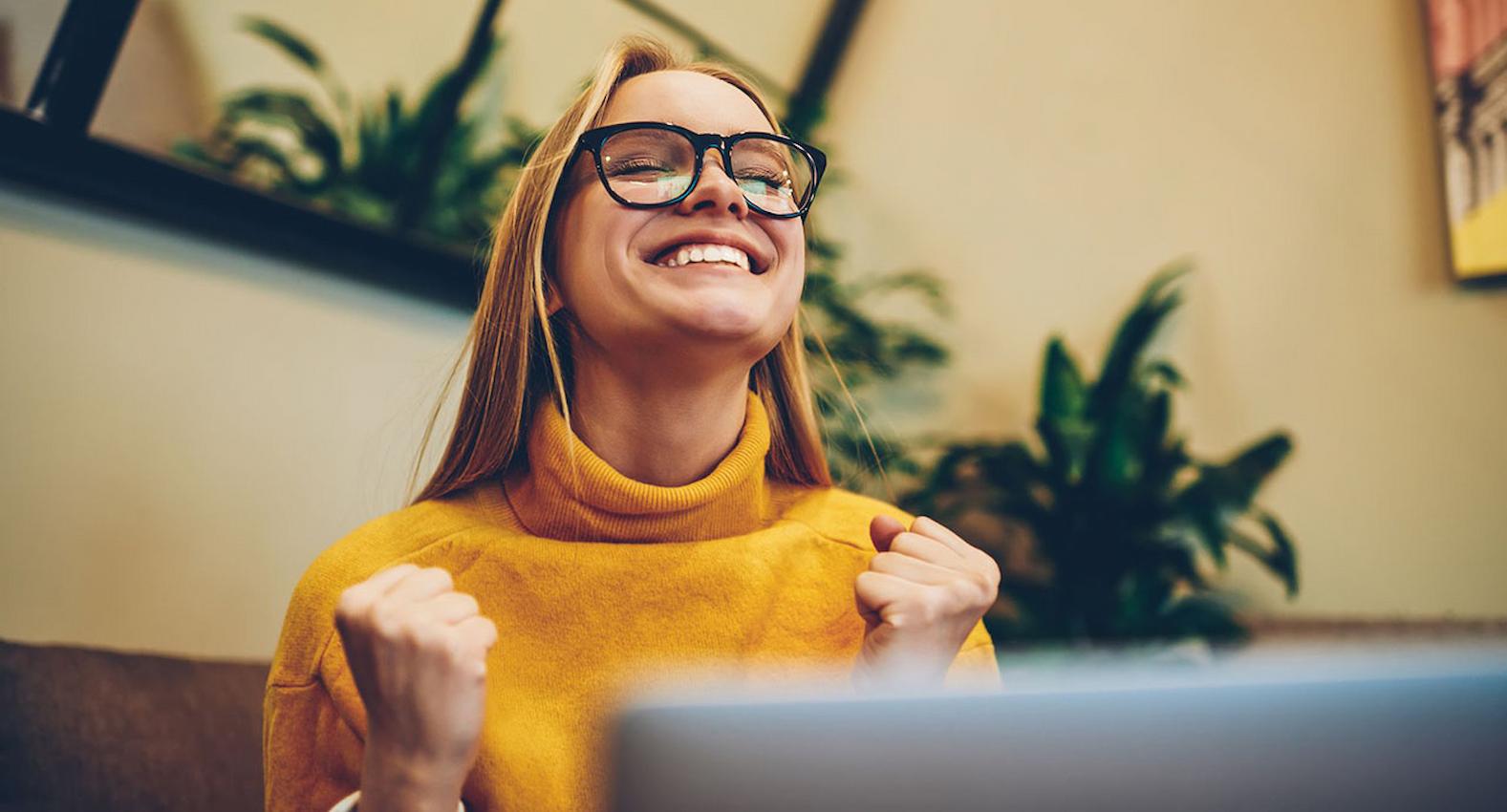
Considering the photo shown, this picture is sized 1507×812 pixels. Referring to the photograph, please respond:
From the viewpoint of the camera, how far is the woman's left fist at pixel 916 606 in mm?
626

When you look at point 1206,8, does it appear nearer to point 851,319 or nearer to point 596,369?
point 851,319

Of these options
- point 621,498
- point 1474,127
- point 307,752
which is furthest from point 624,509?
point 1474,127

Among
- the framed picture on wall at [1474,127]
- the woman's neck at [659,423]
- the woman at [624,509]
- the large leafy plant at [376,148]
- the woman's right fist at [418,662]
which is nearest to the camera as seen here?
the woman's right fist at [418,662]

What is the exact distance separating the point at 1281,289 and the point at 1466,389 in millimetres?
411

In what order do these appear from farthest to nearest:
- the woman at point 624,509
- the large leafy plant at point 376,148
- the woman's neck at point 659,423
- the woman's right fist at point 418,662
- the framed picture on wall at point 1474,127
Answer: the framed picture on wall at point 1474,127, the large leafy plant at point 376,148, the woman's neck at point 659,423, the woman at point 624,509, the woman's right fist at point 418,662

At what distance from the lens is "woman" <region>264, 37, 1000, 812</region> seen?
0.71 metres

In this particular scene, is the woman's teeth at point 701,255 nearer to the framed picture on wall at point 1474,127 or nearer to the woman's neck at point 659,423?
the woman's neck at point 659,423

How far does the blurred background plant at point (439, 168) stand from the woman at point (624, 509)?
479mm

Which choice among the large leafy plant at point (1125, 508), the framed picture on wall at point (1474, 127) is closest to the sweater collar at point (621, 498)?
the large leafy plant at point (1125, 508)

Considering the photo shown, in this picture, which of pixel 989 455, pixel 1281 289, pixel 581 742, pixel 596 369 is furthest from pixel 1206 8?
pixel 581 742

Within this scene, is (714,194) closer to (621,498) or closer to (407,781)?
(621,498)

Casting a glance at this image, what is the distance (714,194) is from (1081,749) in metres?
0.56

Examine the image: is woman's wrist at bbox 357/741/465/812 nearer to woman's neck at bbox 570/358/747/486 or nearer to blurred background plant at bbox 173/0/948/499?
woman's neck at bbox 570/358/747/486

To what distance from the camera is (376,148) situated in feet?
6.06
